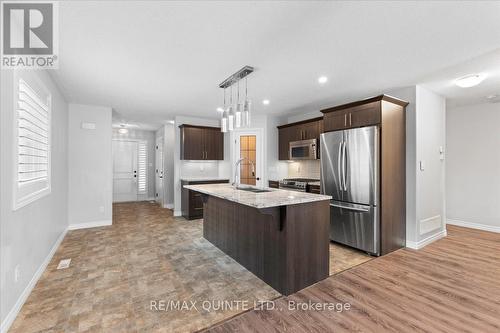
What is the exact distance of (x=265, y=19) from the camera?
1.94 m

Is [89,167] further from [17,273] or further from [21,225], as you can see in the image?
[17,273]

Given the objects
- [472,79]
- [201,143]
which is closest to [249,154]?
[201,143]

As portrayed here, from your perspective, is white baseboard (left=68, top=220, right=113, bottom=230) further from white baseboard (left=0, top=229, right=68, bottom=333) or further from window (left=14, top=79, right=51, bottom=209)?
window (left=14, top=79, right=51, bottom=209)

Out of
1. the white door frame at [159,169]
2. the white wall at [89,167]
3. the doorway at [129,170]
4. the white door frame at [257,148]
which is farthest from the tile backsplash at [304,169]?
the doorway at [129,170]

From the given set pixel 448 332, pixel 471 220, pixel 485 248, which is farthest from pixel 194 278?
pixel 471 220

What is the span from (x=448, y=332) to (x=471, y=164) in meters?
4.43

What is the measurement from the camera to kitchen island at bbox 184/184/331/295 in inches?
88.8

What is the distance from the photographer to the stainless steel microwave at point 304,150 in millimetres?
4797

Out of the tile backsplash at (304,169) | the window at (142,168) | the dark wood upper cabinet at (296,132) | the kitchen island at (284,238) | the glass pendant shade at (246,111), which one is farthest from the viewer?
the window at (142,168)

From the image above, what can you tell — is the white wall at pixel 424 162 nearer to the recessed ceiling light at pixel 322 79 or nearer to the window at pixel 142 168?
the recessed ceiling light at pixel 322 79

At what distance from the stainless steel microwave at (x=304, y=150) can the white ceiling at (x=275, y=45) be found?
1.27 metres

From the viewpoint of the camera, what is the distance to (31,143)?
8.33ft

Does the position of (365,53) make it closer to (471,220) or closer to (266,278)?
(266,278)

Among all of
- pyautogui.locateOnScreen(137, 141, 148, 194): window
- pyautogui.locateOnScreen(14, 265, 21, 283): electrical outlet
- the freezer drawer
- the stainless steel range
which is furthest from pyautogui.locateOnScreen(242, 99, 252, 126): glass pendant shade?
pyautogui.locateOnScreen(137, 141, 148, 194): window
